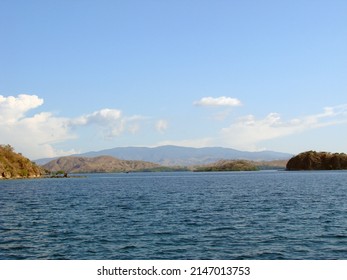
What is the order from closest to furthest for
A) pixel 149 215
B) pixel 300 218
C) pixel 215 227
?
pixel 215 227, pixel 300 218, pixel 149 215

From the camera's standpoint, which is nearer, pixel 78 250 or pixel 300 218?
pixel 78 250

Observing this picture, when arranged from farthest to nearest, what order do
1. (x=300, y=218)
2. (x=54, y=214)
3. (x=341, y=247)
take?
(x=54, y=214) → (x=300, y=218) → (x=341, y=247)

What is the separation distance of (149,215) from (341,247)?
35932 millimetres

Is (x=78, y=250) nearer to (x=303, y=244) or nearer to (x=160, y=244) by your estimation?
(x=160, y=244)

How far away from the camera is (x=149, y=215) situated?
236 feet

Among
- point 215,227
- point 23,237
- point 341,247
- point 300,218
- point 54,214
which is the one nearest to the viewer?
point 341,247

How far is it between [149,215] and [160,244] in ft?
86.9

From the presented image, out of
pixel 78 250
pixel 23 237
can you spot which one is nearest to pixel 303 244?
pixel 78 250

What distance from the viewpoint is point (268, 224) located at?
5850 cm
